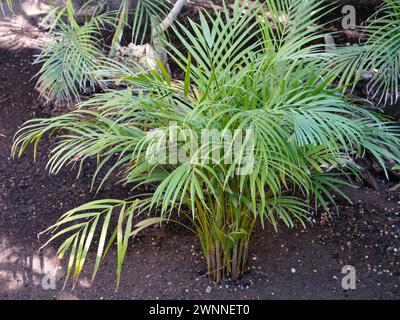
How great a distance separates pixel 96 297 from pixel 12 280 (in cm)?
42

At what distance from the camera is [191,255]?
2.77 meters

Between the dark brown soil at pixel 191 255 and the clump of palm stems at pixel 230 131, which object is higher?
the clump of palm stems at pixel 230 131

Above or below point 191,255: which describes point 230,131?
above

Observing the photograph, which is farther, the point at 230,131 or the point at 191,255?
the point at 191,255

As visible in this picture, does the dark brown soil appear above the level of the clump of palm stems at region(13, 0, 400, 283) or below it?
below

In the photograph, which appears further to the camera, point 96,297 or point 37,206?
point 37,206

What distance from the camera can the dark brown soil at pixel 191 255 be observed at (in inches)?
102

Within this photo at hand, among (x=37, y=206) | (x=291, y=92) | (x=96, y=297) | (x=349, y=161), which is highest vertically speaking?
(x=291, y=92)

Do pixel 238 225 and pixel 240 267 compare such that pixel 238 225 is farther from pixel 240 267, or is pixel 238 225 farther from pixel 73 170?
pixel 73 170

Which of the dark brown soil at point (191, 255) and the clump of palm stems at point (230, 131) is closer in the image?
the clump of palm stems at point (230, 131)

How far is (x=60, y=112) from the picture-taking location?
3562mm

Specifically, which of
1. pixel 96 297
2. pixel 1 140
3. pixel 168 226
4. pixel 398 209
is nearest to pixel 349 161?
pixel 398 209

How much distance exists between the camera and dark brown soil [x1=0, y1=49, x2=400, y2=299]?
2.60m

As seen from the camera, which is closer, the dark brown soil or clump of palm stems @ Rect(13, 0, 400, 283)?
clump of palm stems @ Rect(13, 0, 400, 283)
